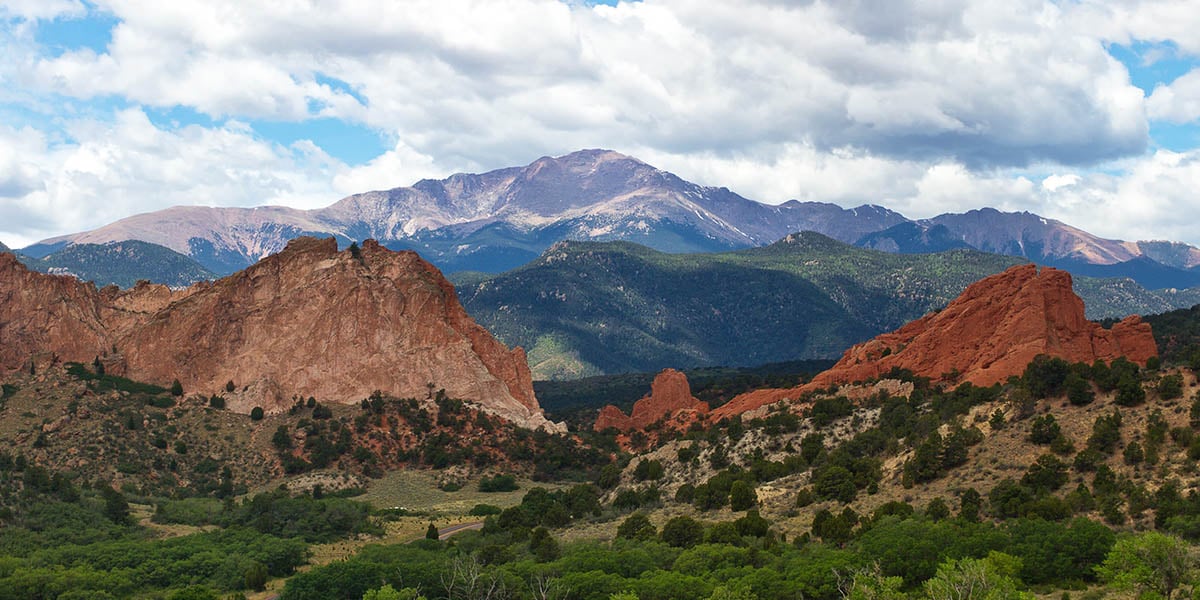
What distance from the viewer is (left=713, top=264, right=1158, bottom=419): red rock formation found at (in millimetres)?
104375

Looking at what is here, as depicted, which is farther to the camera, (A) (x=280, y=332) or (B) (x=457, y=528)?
(A) (x=280, y=332)

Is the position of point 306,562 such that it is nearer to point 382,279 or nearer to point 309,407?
point 309,407

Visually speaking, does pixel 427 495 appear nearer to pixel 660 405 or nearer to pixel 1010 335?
pixel 660 405

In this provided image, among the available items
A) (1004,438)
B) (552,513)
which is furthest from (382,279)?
(1004,438)

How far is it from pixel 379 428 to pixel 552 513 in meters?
48.0

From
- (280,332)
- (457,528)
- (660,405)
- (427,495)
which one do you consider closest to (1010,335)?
(457,528)

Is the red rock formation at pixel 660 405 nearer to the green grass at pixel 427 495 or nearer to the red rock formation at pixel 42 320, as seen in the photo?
the green grass at pixel 427 495

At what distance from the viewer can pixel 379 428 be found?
13975 centimetres

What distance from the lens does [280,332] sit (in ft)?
477

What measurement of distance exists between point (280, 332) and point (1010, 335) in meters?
88.8

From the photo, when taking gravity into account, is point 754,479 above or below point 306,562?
above

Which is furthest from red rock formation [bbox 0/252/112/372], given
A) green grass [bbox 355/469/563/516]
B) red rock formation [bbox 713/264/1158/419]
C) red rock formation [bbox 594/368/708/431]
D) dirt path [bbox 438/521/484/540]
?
red rock formation [bbox 713/264/1158/419]

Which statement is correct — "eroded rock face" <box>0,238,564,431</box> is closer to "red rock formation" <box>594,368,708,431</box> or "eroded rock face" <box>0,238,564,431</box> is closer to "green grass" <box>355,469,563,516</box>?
"red rock formation" <box>594,368,708,431</box>

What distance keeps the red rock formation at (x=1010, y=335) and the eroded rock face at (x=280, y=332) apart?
186ft
